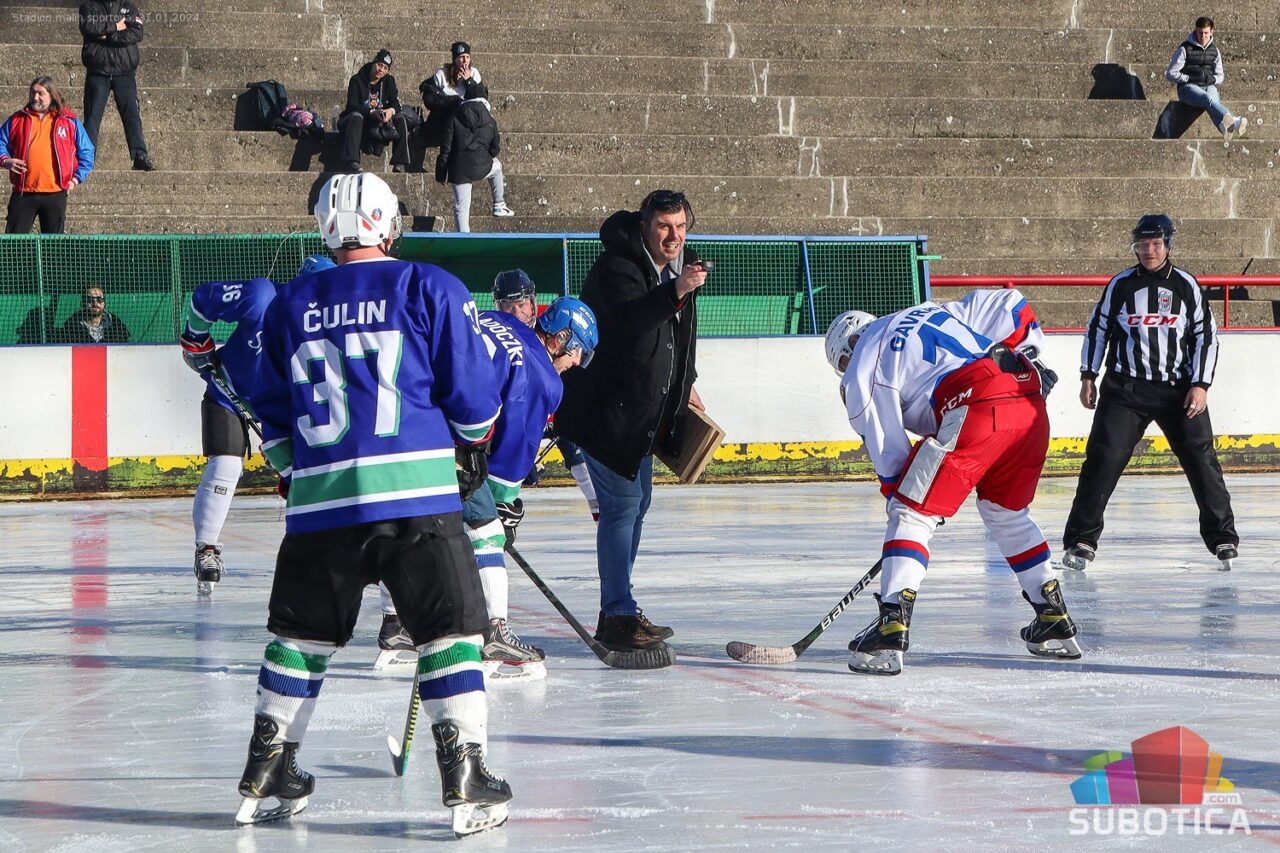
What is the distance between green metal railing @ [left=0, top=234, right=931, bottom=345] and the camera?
1362cm

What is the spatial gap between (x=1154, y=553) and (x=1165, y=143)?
11.6 m

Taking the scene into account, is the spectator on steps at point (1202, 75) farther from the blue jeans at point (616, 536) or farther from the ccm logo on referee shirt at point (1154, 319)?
the blue jeans at point (616, 536)

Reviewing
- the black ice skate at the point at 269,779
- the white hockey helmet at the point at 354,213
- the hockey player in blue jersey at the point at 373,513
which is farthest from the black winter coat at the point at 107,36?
the black ice skate at the point at 269,779

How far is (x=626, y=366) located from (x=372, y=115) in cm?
1158

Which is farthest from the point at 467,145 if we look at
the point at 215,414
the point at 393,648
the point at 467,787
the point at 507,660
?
the point at 467,787

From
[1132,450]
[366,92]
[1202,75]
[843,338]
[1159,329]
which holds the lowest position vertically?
[1132,450]

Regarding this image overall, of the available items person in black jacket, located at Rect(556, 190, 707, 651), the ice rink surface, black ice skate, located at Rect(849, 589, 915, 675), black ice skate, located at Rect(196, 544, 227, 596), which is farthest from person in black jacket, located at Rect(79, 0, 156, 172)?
black ice skate, located at Rect(849, 589, 915, 675)

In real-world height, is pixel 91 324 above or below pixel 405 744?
below

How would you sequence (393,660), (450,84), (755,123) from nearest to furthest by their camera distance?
(393,660) → (450,84) → (755,123)

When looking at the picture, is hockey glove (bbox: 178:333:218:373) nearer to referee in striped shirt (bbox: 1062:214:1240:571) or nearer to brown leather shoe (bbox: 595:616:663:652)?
brown leather shoe (bbox: 595:616:663:652)

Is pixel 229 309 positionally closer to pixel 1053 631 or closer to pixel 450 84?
pixel 1053 631

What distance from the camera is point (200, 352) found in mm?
7691

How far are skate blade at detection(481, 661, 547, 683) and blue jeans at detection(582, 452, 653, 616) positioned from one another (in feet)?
1.22

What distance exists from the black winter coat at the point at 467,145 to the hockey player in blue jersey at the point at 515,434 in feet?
34.8
